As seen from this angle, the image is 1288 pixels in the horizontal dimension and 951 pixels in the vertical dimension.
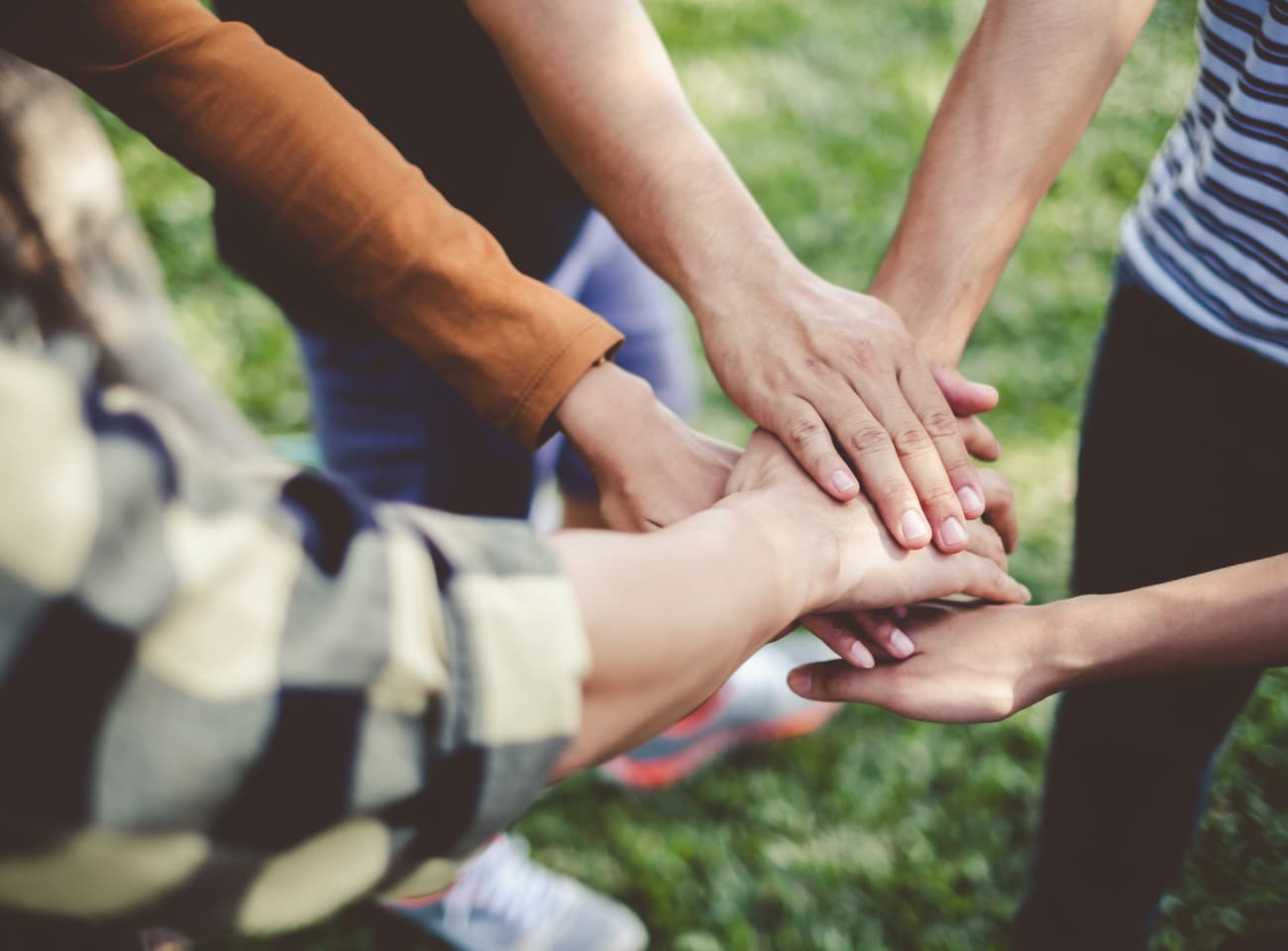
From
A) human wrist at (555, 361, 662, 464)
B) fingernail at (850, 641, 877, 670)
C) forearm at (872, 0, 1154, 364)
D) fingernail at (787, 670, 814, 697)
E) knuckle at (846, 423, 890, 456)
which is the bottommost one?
fingernail at (787, 670, 814, 697)

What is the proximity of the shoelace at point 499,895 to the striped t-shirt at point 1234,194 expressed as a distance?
1.74 metres

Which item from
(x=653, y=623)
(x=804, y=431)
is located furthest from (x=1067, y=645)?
(x=653, y=623)

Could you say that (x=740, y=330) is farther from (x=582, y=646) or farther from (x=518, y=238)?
(x=582, y=646)

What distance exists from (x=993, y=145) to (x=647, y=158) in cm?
57

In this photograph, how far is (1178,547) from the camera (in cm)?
151

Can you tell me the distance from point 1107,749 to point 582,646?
1.25m

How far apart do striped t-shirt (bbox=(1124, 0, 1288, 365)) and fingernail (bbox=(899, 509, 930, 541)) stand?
49cm

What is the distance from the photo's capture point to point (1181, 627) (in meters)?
1.25

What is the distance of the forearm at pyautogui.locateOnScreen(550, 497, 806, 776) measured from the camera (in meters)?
0.85

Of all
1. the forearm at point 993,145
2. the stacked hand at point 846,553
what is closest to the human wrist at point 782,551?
the stacked hand at point 846,553

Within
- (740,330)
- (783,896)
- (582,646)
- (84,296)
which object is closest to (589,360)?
(740,330)

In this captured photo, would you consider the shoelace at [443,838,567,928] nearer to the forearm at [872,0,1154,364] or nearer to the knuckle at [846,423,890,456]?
the knuckle at [846,423,890,456]

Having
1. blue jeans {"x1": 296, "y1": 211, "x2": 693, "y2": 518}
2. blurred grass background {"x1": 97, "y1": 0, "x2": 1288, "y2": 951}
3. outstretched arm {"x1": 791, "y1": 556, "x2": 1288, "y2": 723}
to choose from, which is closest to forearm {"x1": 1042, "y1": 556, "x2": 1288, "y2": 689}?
outstretched arm {"x1": 791, "y1": 556, "x2": 1288, "y2": 723}

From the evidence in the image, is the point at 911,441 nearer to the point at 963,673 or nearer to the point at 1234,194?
the point at 963,673
